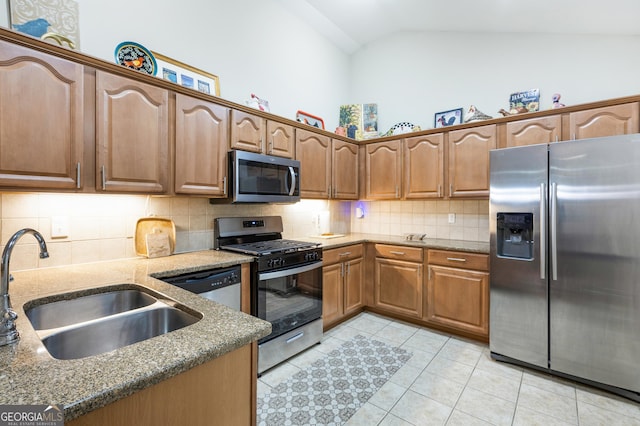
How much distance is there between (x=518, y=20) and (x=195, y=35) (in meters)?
2.96

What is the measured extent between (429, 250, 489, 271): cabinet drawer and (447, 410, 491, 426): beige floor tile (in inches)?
49.2

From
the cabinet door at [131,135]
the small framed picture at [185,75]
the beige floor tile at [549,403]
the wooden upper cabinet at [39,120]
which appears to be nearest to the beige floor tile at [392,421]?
the beige floor tile at [549,403]

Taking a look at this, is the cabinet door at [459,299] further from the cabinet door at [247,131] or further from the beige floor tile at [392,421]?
the cabinet door at [247,131]

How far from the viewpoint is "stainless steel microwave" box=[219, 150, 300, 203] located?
2.32m

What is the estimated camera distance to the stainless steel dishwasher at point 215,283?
1798 millimetres

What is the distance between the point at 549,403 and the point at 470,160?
1.99 meters

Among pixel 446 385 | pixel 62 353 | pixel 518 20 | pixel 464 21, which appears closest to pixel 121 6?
pixel 62 353

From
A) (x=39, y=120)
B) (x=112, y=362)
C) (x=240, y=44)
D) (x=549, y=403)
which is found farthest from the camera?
(x=240, y=44)

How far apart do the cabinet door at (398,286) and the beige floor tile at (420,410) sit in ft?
3.71

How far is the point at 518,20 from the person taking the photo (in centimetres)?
279

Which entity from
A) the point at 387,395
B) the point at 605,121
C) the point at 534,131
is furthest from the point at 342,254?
the point at 605,121

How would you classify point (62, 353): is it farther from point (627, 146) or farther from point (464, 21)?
point (464, 21)

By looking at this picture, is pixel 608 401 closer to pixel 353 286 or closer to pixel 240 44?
pixel 353 286

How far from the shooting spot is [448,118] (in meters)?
3.34
